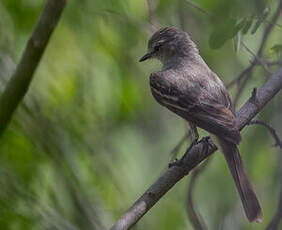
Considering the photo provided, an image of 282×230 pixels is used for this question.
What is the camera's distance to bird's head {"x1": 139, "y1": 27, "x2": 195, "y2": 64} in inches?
210

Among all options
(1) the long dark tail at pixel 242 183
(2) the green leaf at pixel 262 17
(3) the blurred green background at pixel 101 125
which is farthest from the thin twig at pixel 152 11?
(1) the long dark tail at pixel 242 183

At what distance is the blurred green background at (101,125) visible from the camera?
169 inches

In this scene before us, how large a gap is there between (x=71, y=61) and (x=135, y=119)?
0.84 m

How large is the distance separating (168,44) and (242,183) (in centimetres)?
192

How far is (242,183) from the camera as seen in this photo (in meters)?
4.04

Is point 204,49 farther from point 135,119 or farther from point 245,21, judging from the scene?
point 245,21

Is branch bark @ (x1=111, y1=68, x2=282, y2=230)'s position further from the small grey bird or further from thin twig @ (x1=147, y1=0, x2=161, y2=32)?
thin twig @ (x1=147, y1=0, x2=161, y2=32)

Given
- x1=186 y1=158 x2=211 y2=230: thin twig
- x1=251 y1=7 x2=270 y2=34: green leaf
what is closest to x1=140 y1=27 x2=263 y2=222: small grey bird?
x1=186 y1=158 x2=211 y2=230: thin twig

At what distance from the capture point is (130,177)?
5.67m

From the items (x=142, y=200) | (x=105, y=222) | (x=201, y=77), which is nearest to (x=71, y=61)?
(x=201, y=77)

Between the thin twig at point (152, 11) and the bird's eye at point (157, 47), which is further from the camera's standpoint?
the bird's eye at point (157, 47)

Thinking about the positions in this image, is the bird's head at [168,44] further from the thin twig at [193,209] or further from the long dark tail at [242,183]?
the long dark tail at [242,183]

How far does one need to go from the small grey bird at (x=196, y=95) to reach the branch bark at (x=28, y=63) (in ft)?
4.49

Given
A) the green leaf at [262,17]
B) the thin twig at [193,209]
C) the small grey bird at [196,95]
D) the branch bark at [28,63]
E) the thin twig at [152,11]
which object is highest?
the branch bark at [28,63]
